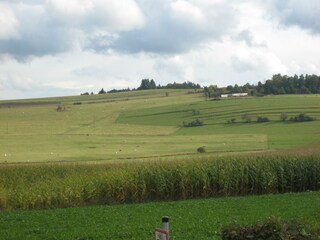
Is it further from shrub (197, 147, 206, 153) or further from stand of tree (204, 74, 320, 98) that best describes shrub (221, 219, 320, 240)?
stand of tree (204, 74, 320, 98)

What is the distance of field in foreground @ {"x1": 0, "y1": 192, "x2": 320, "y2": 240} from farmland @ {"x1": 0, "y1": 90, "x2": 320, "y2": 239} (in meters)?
0.06

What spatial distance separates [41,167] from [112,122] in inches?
1866

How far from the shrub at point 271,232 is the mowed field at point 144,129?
40.9 meters

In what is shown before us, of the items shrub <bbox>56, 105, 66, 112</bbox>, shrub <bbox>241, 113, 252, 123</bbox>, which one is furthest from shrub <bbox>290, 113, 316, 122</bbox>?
shrub <bbox>56, 105, 66, 112</bbox>

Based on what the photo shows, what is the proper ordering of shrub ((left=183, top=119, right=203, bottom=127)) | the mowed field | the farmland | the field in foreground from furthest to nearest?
1. shrub ((left=183, top=119, right=203, bottom=127))
2. the mowed field
3. the farmland
4. the field in foreground

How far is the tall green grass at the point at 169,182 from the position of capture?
27578mm

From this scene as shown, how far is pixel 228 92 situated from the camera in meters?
109

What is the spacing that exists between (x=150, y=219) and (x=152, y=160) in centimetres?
2313

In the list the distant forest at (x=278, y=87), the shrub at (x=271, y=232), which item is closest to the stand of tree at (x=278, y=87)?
the distant forest at (x=278, y=87)

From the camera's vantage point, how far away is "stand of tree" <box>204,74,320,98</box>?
107625 mm

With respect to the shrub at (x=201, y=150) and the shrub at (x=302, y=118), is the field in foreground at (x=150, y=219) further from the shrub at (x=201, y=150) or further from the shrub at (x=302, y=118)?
the shrub at (x=302, y=118)

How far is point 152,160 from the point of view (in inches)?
1641

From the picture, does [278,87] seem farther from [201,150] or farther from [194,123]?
[201,150]

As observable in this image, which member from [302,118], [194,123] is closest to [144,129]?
[194,123]
